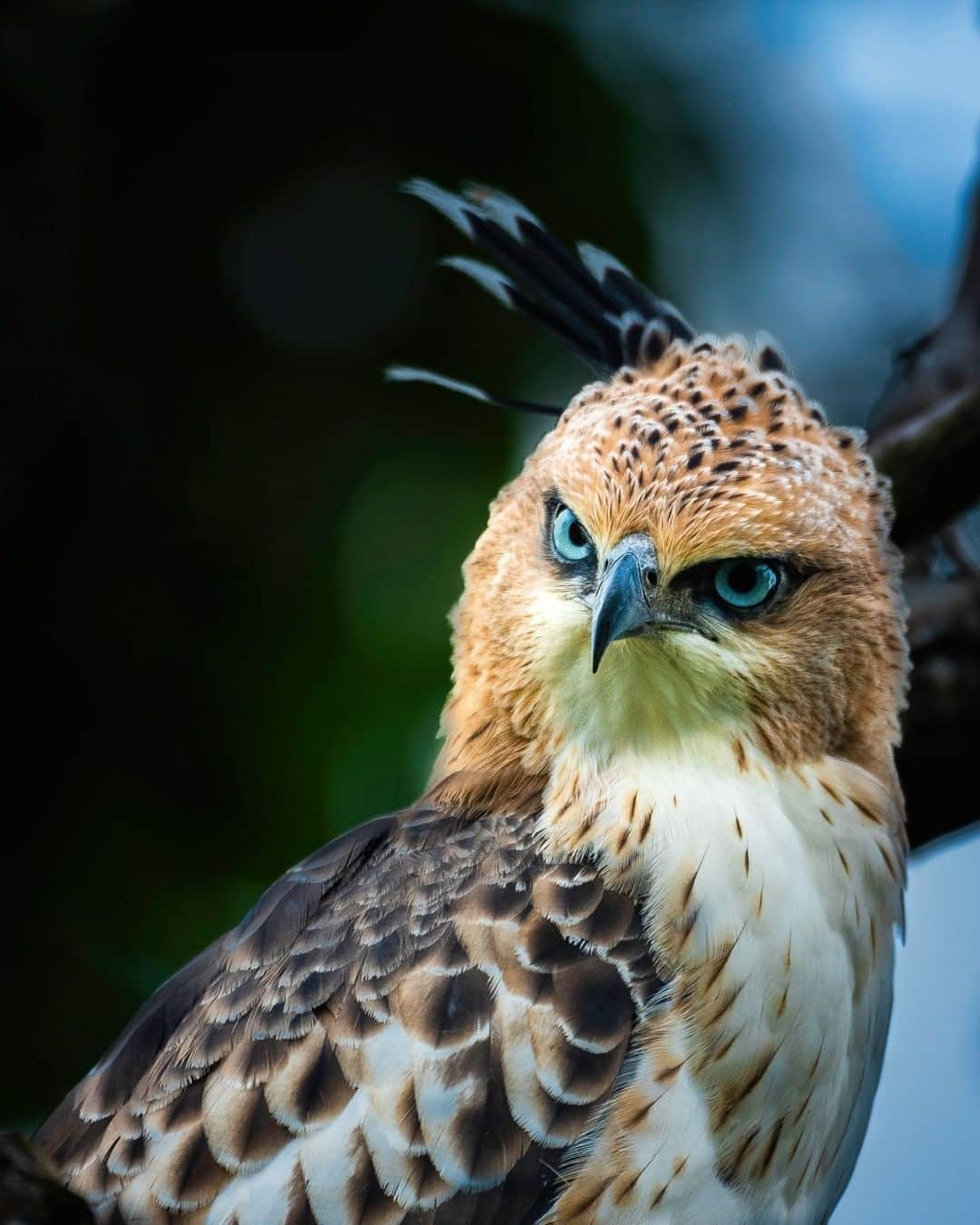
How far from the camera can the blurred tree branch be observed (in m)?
3.63

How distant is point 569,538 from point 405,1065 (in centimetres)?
95

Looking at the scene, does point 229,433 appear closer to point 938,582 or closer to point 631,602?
→ point 938,582

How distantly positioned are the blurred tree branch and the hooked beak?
1.34m

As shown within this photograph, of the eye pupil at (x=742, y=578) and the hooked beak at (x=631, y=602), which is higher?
the hooked beak at (x=631, y=602)

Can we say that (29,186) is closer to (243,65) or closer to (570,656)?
(243,65)

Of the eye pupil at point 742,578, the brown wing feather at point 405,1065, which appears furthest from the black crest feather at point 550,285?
the brown wing feather at point 405,1065

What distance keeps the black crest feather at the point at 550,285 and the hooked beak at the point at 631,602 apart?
790 mm

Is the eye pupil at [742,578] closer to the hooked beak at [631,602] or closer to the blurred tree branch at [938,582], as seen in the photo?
the hooked beak at [631,602]

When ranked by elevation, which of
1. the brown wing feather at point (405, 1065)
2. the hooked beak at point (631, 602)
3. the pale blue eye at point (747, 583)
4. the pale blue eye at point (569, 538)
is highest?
the pale blue eye at point (569, 538)

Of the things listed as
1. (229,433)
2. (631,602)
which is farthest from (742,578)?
(229,433)

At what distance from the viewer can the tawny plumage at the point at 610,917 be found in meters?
2.38

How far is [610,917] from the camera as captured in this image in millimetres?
2479

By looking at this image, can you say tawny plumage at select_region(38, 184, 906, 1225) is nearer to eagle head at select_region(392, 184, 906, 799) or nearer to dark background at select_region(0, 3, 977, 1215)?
eagle head at select_region(392, 184, 906, 799)

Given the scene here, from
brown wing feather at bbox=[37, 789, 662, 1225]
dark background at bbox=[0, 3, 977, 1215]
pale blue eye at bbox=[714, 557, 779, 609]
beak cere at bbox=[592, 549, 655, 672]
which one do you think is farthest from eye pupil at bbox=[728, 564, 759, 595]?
dark background at bbox=[0, 3, 977, 1215]
